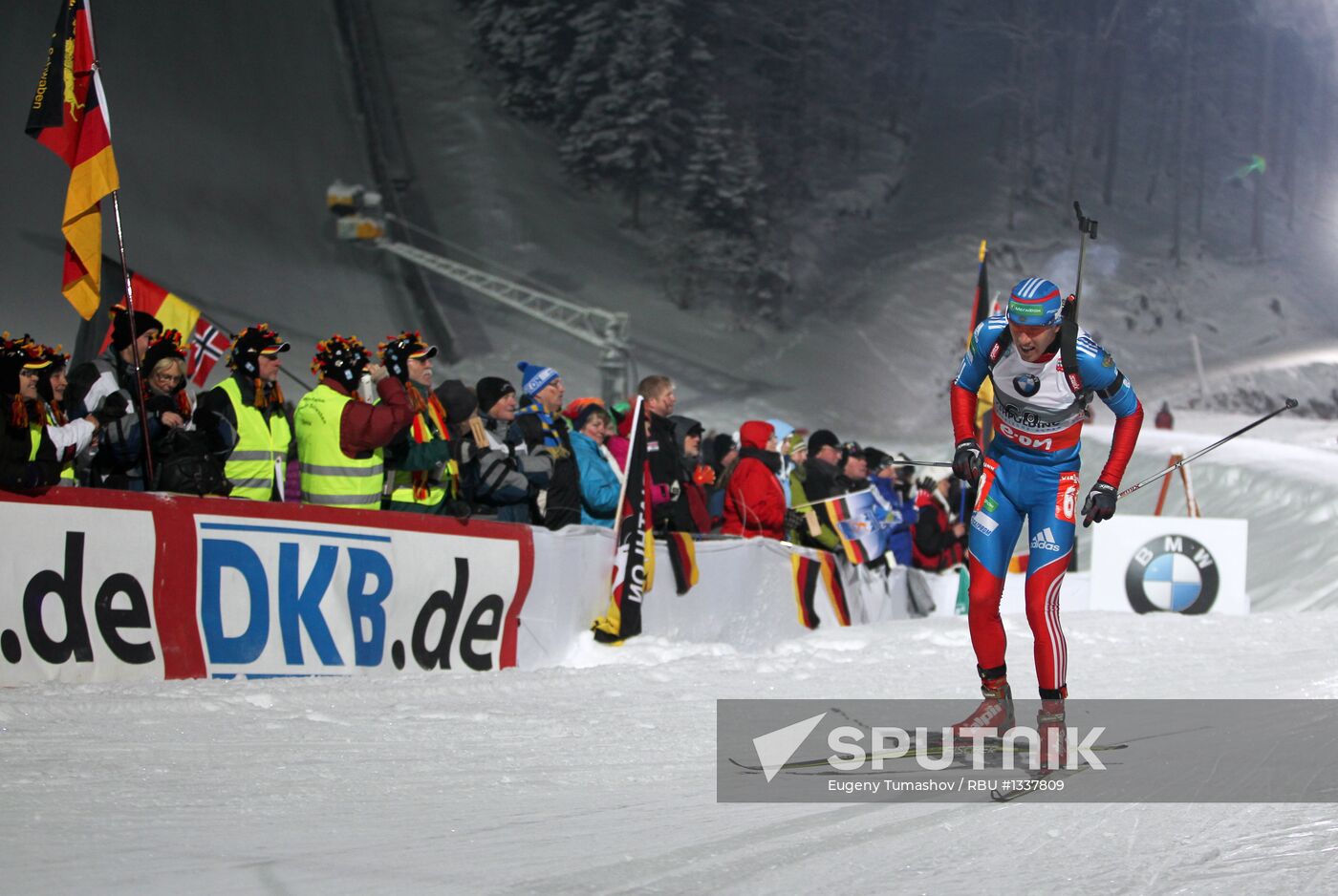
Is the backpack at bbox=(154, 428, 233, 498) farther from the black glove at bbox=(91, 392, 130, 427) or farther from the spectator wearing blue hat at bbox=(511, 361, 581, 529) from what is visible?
the spectator wearing blue hat at bbox=(511, 361, 581, 529)

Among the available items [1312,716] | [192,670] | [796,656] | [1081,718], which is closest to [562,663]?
[796,656]

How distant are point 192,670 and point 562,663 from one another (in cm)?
226

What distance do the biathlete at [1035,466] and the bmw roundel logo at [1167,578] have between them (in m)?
6.89

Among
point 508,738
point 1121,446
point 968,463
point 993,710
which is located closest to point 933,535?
point 1121,446

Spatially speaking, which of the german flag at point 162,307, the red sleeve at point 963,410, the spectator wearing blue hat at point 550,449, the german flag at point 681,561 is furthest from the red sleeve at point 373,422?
the german flag at point 162,307

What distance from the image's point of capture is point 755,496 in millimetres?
10367

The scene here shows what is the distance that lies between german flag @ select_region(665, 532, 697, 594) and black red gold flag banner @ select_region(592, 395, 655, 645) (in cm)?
41

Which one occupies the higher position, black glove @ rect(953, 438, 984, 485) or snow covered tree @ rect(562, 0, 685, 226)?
snow covered tree @ rect(562, 0, 685, 226)

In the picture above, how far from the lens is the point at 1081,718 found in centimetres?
613

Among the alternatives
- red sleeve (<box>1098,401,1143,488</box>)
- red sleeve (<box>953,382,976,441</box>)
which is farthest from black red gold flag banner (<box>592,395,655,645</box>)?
red sleeve (<box>1098,401,1143,488</box>)

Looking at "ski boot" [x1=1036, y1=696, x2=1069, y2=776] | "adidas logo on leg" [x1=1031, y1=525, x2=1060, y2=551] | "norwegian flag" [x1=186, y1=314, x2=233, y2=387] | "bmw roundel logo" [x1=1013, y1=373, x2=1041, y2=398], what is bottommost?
"ski boot" [x1=1036, y1=696, x2=1069, y2=776]

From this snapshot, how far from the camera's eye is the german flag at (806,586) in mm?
10398

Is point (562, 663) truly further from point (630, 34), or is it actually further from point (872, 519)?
point (630, 34)

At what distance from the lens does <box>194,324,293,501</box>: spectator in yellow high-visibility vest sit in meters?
7.17
